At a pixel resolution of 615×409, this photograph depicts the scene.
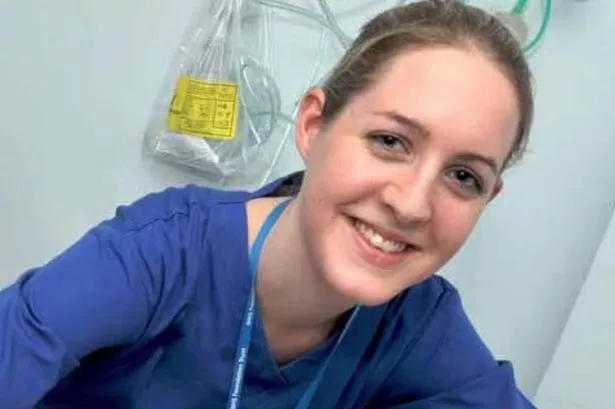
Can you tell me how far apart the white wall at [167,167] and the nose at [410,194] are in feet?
1.91

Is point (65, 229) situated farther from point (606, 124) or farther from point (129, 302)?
point (606, 124)

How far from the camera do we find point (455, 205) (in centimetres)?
104

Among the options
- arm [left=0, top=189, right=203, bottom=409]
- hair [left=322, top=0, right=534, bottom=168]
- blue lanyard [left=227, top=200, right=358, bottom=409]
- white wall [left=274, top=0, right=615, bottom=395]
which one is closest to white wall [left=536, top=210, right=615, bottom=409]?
white wall [left=274, top=0, right=615, bottom=395]

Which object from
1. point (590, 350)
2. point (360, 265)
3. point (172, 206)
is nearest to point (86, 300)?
point (172, 206)

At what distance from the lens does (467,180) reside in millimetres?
1047

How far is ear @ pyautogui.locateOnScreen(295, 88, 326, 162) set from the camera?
1.10 metres

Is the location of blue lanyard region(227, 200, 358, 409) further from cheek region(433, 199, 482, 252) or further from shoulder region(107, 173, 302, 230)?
cheek region(433, 199, 482, 252)

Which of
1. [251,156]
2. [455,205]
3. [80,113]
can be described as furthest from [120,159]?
[455,205]

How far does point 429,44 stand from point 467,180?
137 millimetres

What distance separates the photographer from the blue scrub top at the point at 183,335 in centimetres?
101

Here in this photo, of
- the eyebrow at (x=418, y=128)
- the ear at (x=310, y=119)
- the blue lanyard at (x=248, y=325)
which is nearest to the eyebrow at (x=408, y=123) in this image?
the eyebrow at (x=418, y=128)

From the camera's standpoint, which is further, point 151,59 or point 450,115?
point 151,59

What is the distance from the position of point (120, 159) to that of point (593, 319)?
29.3 inches

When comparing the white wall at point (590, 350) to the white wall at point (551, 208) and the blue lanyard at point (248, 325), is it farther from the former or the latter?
the blue lanyard at point (248, 325)
